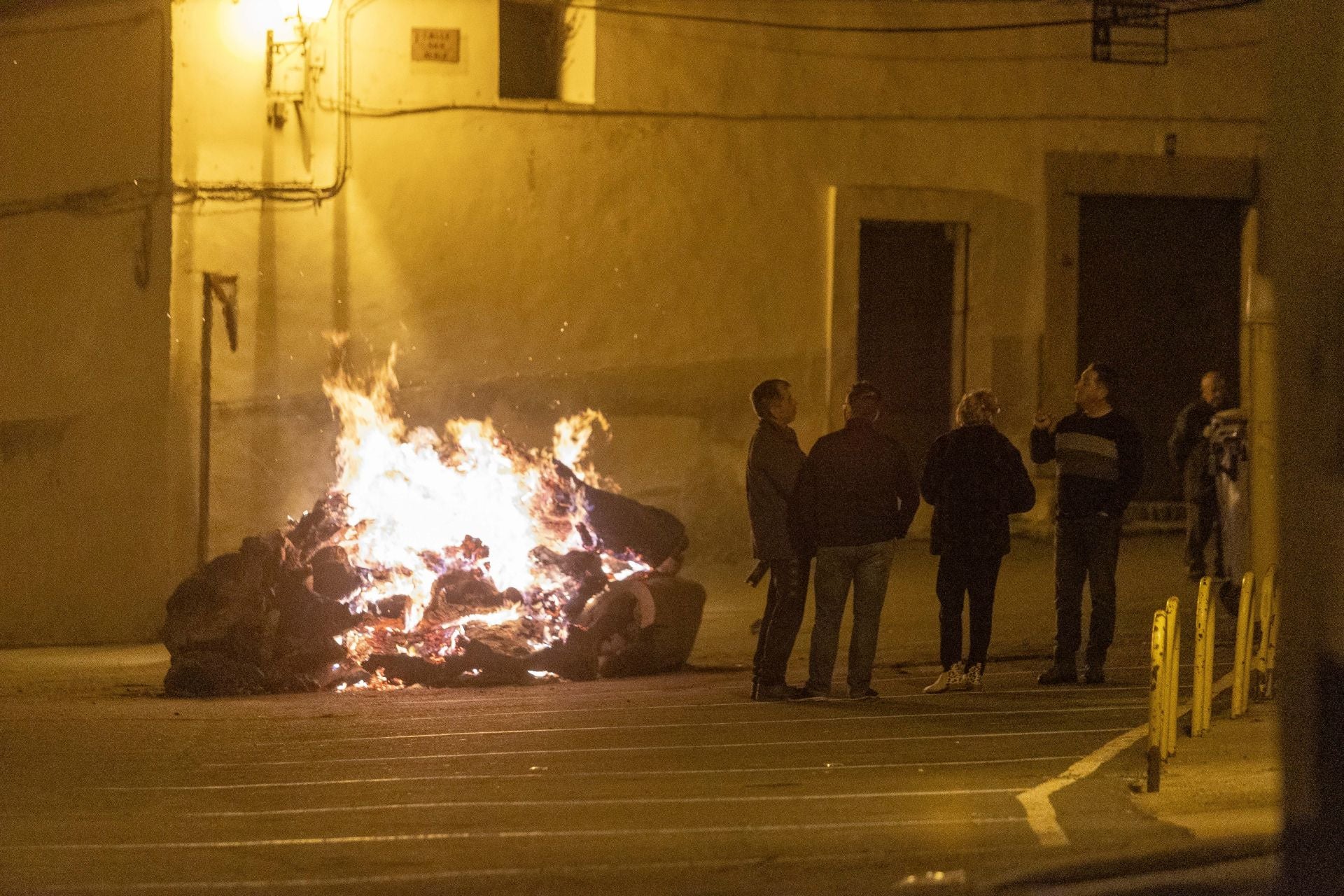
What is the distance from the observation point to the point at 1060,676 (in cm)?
1148

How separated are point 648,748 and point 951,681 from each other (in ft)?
8.95

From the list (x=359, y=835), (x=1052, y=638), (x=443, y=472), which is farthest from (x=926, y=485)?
(x=359, y=835)

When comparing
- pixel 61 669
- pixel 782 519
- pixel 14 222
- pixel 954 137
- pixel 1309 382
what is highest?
pixel 954 137

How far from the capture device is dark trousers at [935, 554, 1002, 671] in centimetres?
1113

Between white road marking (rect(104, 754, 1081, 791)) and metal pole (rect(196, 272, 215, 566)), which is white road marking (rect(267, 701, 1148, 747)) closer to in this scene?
white road marking (rect(104, 754, 1081, 791))

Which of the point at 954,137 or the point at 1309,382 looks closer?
the point at 1309,382

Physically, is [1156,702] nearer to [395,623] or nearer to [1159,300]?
[395,623]

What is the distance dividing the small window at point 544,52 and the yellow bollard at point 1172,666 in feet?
28.9

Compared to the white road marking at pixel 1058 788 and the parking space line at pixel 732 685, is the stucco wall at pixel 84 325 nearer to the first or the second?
the parking space line at pixel 732 685

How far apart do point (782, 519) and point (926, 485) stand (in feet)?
3.38

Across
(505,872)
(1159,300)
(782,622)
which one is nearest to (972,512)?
(782,622)

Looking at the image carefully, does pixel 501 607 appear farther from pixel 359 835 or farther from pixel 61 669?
pixel 359 835

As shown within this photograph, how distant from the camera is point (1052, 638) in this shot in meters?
13.5

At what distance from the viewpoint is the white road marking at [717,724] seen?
32.1ft
